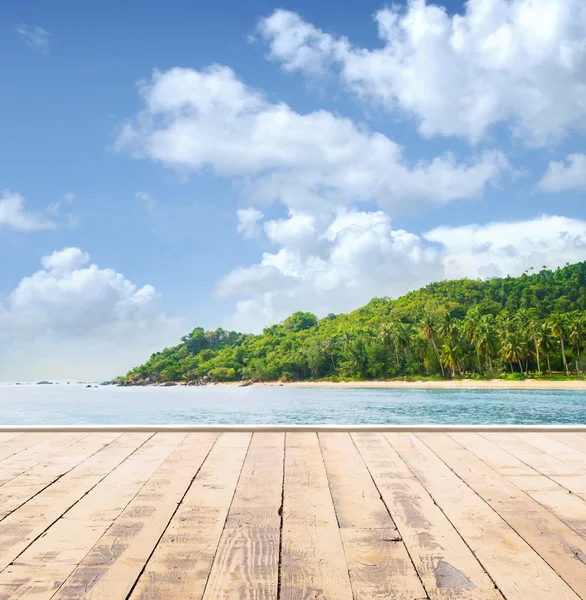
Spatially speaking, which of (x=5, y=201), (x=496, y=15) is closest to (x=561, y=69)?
(x=496, y=15)

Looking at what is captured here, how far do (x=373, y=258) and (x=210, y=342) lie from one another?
13.2 meters

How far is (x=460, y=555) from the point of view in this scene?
4.16ft

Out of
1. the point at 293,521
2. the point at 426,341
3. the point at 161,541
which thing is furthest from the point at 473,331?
the point at 161,541

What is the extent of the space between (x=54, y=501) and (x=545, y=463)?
175 cm

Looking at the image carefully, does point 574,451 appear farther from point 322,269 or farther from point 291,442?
point 322,269

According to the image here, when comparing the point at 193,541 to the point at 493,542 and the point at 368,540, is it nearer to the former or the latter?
the point at 368,540

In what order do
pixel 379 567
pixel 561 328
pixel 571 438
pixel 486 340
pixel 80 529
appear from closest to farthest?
pixel 379 567, pixel 80 529, pixel 571 438, pixel 561 328, pixel 486 340

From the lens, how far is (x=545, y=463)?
7.37 ft

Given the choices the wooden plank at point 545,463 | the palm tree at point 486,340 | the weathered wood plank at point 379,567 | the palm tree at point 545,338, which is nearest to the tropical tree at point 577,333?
the palm tree at point 545,338

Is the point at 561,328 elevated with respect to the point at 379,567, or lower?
elevated

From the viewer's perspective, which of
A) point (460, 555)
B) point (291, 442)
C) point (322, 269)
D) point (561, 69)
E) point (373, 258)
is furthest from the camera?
point (322, 269)

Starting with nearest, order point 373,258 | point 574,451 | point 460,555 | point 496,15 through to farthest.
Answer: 1. point 460,555
2. point 574,451
3. point 496,15
4. point 373,258

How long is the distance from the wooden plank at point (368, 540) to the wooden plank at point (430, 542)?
2 centimetres

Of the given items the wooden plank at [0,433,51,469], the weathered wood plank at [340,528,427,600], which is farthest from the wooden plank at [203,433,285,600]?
the wooden plank at [0,433,51,469]
